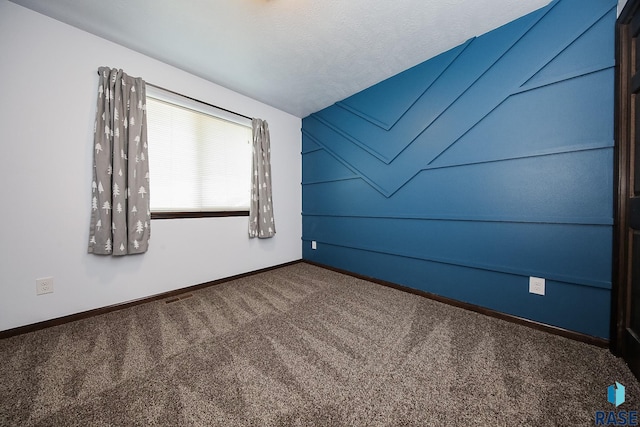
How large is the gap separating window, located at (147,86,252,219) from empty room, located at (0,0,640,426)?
0.08 ft

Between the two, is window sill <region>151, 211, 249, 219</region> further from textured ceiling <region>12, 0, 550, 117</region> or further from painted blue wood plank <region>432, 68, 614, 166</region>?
painted blue wood plank <region>432, 68, 614, 166</region>

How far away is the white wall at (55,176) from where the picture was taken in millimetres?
1480

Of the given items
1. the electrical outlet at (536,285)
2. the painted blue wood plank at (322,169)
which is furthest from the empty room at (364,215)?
the painted blue wood plank at (322,169)

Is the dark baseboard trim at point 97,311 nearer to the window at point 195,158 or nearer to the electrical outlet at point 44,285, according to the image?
the electrical outlet at point 44,285

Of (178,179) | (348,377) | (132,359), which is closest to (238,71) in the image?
(178,179)

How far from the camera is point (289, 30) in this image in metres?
1.71

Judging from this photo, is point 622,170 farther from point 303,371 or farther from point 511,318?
point 303,371

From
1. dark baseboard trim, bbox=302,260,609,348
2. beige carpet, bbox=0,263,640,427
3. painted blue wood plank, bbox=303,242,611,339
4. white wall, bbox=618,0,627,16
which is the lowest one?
beige carpet, bbox=0,263,640,427

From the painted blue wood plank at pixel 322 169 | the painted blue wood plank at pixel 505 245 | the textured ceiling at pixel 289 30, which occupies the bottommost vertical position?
the painted blue wood plank at pixel 505 245

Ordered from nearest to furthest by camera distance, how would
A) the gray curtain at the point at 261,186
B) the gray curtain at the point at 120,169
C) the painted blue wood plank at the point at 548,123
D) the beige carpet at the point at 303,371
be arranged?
the beige carpet at the point at 303,371, the painted blue wood plank at the point at 548,123, the gray curtain at the point at 120,169, the gray curtain at the point at 261,186

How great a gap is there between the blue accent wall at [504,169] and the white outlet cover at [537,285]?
3cm

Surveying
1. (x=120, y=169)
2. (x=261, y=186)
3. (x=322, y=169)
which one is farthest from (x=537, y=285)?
(x=120, y=169)

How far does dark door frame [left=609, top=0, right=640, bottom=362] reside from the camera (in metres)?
1.21

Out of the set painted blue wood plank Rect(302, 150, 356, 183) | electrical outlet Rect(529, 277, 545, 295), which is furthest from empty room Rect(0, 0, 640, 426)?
painted blue wood plank Rect(302, 150, 356, 183)
